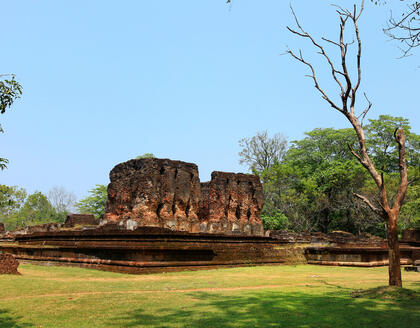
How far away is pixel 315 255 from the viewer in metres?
14.1

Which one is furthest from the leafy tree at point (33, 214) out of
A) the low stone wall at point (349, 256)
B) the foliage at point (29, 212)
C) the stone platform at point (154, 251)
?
the low stone wall at point (349, 256)

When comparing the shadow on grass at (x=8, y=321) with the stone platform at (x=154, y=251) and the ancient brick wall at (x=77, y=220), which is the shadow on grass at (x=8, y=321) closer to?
the stone platform at (x=154, y=251)

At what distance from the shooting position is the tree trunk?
21.5 feet

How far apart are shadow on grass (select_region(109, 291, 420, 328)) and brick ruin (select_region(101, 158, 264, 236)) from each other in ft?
42.5

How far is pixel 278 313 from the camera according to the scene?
493cm

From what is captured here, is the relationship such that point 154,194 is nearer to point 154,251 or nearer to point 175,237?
point 175,237

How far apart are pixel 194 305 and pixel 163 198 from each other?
14160 mm

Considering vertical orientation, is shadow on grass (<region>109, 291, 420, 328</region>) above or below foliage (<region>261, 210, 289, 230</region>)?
below

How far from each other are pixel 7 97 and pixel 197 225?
1696 cm

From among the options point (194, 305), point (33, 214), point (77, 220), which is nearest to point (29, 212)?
point (33, 214)

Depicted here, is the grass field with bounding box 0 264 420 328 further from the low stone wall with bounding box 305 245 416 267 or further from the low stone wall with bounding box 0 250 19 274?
the low stone wall with bounding box 305 245 416 267

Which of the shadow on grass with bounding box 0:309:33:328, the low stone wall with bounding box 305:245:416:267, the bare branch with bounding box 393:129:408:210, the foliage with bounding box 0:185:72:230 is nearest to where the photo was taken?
the shadow on grass with bounding box 0:309:33:328

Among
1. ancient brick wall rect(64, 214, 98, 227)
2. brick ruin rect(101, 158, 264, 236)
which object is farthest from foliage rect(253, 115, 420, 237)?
ancient brick wall rect(64, 214, 98, 227)

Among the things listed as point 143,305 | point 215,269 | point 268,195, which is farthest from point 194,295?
point 268,195
